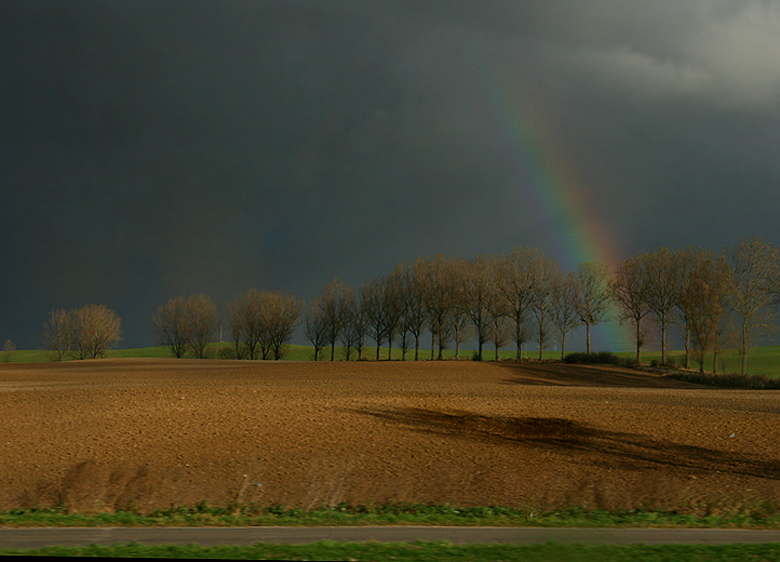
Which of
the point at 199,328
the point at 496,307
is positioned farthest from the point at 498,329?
the point at 199,328

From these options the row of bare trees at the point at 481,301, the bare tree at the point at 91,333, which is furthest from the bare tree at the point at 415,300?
the bare tree at the point at 91,333

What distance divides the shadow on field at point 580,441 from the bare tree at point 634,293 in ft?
165

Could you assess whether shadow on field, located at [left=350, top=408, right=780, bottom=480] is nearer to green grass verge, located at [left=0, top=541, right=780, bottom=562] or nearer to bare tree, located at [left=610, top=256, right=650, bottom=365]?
green grass verge, located at [left=0, top=541, right=780, bottom=562]

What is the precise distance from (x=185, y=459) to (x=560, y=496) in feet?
33.6

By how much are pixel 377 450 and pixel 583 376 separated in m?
32.7

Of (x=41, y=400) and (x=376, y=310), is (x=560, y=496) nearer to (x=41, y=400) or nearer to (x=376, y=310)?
(x=41, y=400)

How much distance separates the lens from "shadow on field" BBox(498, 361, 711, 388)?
4247 centimetres

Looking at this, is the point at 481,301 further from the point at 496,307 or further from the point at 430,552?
the point at 430,552

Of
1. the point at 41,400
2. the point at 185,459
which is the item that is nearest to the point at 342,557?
the point at 185,459

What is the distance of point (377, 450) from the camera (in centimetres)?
1814

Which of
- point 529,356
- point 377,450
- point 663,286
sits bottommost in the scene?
point 529,356

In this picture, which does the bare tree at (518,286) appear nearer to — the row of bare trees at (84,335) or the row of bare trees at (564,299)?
the row of bare trees at (564,299)

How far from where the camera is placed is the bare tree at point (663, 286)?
6594cm

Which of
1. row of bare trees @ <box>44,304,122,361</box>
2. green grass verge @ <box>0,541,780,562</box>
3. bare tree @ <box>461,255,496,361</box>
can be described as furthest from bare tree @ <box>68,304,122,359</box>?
Result: green grass verge @ <box>0,541,780,562</box>
